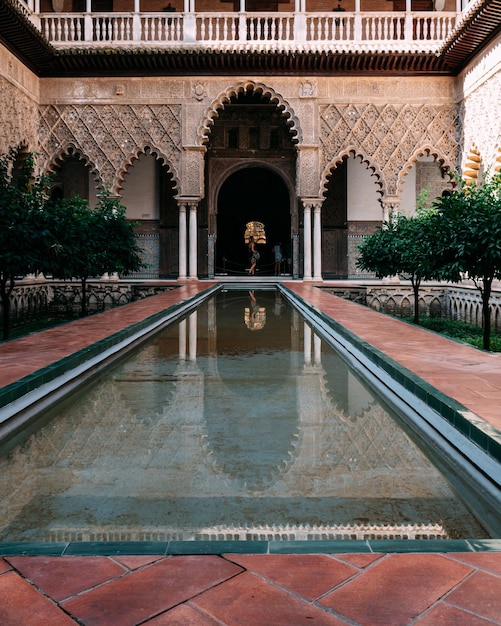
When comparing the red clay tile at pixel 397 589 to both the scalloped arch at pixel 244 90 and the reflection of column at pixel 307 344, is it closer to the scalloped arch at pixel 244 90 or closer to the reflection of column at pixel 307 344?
the reflection of column at pixel 307 344

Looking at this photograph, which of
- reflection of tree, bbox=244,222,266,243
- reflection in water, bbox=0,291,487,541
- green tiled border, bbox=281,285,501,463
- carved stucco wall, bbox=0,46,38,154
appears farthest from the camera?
reflection of tree, bbox=244,222,266,243

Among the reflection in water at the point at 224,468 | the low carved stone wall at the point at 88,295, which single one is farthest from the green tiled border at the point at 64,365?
the low carved stone wall at the point at 88,295

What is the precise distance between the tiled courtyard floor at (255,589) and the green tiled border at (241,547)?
1 centimetres

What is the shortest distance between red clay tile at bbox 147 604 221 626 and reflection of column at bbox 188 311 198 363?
115 inches

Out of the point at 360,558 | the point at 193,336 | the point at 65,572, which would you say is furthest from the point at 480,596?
the point at 193,336

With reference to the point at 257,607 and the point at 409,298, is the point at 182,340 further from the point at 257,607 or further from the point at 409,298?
the point at 409,298

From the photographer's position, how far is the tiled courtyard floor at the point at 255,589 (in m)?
1.04

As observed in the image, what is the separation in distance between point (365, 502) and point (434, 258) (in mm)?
4600

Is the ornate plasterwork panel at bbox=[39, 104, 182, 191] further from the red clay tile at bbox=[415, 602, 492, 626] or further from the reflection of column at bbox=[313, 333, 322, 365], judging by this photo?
the red clay tile at bbox=[415, 602, 492, 626]

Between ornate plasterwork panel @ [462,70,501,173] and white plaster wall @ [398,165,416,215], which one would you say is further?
white plaster wall @ [398,165,416,215]

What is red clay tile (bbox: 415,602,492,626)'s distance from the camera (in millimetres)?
1021

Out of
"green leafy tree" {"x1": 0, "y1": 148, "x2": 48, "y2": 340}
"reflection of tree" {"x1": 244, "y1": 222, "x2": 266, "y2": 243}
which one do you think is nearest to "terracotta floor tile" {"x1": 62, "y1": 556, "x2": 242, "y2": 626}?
"green leafy tree" {"x1": 0, "y1": 148, "x2": 48, "y2": 340}

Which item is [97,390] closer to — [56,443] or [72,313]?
[56,443]

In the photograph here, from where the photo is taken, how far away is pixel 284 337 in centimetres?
516
